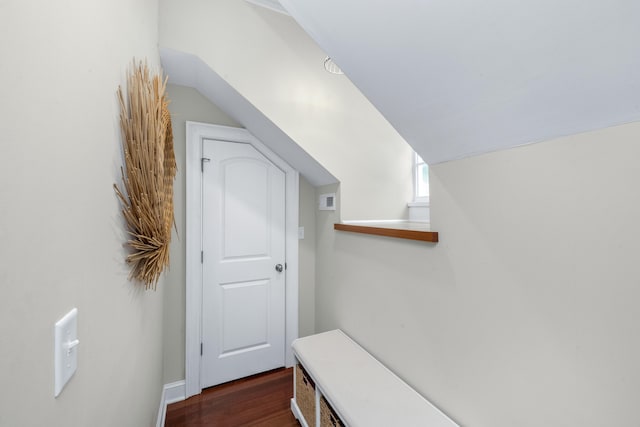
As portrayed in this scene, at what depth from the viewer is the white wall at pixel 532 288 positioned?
0.66 meters

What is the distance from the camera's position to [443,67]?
788 mm

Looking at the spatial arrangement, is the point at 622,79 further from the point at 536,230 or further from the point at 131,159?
the point at 131,159

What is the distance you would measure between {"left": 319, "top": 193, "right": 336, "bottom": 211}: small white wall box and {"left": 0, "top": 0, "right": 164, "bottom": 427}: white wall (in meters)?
1.42

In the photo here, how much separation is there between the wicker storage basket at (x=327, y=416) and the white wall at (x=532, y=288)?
0.41 m

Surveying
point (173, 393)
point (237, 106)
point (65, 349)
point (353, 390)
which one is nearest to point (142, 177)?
point (65, 349)

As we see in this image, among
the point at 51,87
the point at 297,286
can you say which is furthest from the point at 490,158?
the point at 297,286

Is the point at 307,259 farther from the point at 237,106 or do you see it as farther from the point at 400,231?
the point at 237,106

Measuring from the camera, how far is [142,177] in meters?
0.85

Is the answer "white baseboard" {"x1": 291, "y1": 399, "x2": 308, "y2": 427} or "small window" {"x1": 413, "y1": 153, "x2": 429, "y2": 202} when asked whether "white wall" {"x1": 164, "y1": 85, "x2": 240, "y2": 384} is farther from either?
"small window" {"x1": 413, "y1": 153, "x2": 429, "y2": 202}

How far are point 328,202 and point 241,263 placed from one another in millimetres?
879

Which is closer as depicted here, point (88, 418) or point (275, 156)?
point (88, 418)

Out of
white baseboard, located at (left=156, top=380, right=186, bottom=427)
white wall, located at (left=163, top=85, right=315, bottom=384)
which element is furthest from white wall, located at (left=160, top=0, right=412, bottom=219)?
white baseboard, located at (left=156, top=380, right=186, bottom=427)

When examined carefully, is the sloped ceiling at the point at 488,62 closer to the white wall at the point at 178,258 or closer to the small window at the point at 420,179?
the small window at the point at 420,179

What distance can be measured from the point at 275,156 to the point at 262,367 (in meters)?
1.81
